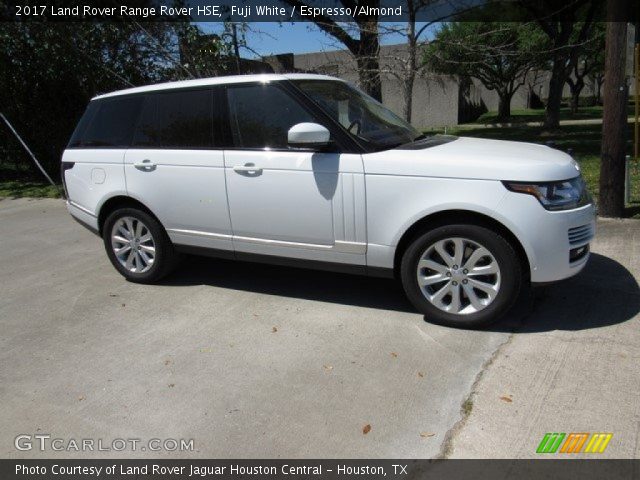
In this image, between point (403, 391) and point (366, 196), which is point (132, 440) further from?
point (366, 196)

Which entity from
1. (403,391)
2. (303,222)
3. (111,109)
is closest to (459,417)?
(403,391)

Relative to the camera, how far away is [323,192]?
4.25 metres

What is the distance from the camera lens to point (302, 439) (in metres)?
2.94

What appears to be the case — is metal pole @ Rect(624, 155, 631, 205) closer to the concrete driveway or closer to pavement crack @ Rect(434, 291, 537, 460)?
the concrete driveway

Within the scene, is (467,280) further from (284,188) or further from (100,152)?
(100,152)

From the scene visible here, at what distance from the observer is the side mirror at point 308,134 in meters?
4.01

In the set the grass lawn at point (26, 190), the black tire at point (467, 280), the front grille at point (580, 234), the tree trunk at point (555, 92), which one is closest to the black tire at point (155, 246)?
the black tire at point (467, 280)

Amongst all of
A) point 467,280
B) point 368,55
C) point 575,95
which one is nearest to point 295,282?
point 467,280

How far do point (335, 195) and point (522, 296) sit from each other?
5.77 feet

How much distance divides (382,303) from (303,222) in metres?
0.95

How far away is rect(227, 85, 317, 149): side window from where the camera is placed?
176 inches

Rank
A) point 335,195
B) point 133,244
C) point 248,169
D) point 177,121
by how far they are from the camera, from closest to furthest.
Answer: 1. point 335,195
2. point 248,169
3. point 177,121
4. point 133,244

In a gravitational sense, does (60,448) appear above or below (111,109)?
below

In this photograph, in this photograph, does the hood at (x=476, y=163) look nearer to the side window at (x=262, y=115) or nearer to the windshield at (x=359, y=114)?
the windshield at (x=359, y=114)
